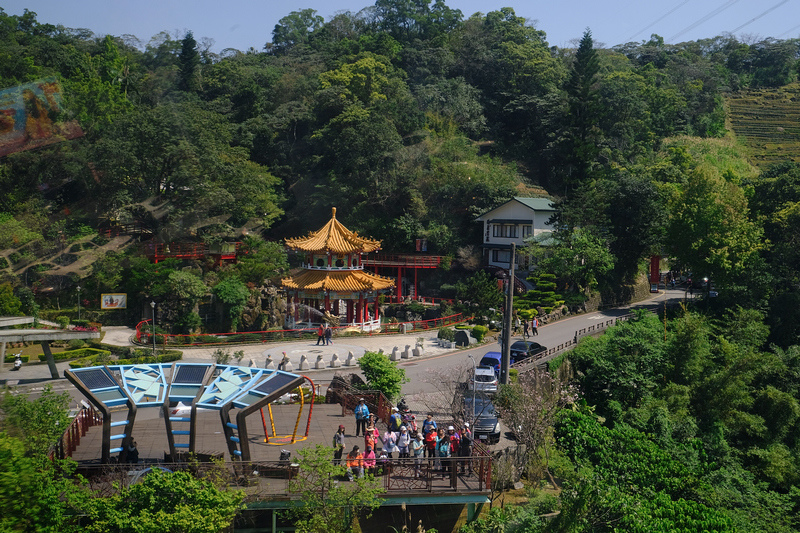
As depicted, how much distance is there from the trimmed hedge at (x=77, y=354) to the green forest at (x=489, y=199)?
7.92 m

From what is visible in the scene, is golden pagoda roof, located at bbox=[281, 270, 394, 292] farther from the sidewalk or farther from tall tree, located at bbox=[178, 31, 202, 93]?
tall tree, located at bbox=[178, 31, 202, 93]

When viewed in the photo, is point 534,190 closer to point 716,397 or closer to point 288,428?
point 716,397

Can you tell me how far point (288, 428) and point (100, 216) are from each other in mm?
37871

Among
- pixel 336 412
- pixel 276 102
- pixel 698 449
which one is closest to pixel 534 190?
pixel 276 102

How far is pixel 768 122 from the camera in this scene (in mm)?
92750

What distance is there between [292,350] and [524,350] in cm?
1105

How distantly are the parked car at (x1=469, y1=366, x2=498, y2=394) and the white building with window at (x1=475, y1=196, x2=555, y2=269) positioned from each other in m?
25.6

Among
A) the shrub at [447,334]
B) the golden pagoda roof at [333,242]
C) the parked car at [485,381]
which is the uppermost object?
the golden pagoda roof at [333,242]

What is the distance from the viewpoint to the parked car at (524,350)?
3238 cm

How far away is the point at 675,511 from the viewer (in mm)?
17812

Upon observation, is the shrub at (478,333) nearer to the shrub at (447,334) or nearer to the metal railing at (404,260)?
the shrub at (447,334)

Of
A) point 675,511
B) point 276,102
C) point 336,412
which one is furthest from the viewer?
point 276,102

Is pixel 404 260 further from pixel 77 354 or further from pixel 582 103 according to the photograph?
pixel 77 354

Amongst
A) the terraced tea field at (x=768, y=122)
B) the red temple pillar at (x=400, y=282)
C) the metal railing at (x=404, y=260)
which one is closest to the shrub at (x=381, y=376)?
the red temple pillar at (x=400, y=282)
